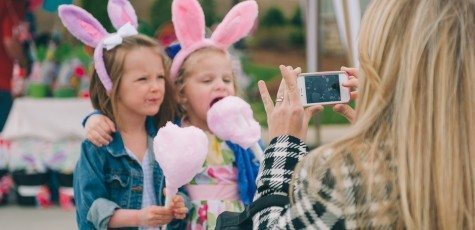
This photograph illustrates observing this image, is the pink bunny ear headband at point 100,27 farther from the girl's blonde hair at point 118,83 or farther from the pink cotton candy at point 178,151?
the pink cotton candy at point 178,151

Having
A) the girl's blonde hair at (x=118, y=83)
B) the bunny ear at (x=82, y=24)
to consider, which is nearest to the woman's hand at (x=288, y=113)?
the girl's blonde hair at (x=118, y=83)

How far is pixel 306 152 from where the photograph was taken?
2.14 meters

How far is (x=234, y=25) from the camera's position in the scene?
3.55 m

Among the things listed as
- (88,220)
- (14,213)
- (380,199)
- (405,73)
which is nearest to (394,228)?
(380,199)

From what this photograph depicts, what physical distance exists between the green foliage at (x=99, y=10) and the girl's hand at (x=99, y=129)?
13.9 ft

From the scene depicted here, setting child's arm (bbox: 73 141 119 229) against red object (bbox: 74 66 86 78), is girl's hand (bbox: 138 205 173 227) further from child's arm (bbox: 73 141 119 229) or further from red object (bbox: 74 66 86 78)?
red object (bbox: 74 66 86 78)

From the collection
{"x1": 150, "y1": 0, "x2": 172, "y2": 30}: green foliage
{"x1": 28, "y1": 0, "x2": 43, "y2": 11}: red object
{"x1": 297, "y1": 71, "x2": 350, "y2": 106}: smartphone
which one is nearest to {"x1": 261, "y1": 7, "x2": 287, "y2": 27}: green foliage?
{"x1": 150, "y1": 0, "x2": 172, "y2": 30}: green foliage

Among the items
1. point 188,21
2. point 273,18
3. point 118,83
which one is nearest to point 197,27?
point 188,21

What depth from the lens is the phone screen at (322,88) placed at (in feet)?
8.20

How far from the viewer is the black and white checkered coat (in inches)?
72.5

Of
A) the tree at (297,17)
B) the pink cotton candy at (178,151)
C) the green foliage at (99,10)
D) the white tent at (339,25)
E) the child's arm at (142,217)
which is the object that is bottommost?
the child's arm at (142,217)

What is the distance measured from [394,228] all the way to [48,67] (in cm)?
611

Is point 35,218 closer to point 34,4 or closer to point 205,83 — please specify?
point 34,4

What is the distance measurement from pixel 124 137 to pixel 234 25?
2.01 ft
